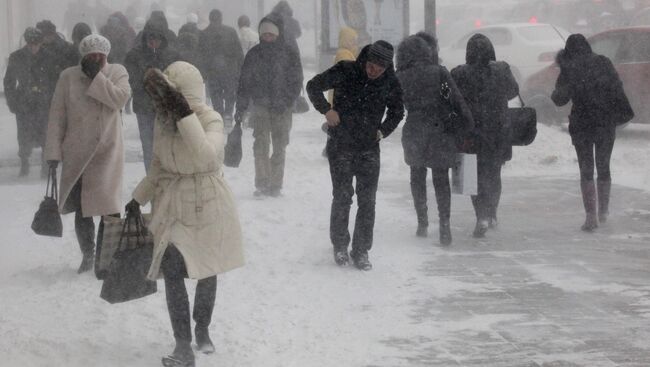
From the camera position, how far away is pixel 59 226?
27.1 feet

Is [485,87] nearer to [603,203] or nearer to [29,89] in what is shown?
[603,203]

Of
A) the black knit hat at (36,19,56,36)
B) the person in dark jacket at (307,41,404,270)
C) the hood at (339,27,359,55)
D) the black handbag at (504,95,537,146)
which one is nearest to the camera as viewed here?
the person in dark jacket at (307,41,404,270)

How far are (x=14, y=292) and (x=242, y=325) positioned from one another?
Answer: 187 cm

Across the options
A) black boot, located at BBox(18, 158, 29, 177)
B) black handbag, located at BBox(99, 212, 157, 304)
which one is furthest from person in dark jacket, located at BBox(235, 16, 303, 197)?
black handbag, located at BBox(99, 212, 157, 304)

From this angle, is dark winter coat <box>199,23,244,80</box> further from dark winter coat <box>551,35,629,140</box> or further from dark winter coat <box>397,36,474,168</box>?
dark winter coat <box>397,36,474,168</box>

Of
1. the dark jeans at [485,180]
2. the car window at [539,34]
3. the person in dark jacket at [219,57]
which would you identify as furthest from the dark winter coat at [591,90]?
the car window at [539,34]

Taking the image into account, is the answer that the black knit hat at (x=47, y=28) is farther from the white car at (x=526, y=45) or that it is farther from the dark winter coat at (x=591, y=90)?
the white car at (x=526, y=45)

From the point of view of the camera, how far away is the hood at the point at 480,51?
1009cm

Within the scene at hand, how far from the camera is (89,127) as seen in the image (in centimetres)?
836

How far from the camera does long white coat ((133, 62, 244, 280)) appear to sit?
243 inches

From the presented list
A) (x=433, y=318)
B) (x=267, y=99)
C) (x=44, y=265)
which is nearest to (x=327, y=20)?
(x=267, y=99)

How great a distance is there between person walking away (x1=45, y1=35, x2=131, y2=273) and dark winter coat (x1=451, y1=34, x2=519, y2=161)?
125 inches

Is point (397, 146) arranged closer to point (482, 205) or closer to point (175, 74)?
point (482, 205)

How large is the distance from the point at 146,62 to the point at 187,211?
5371 millimetres
